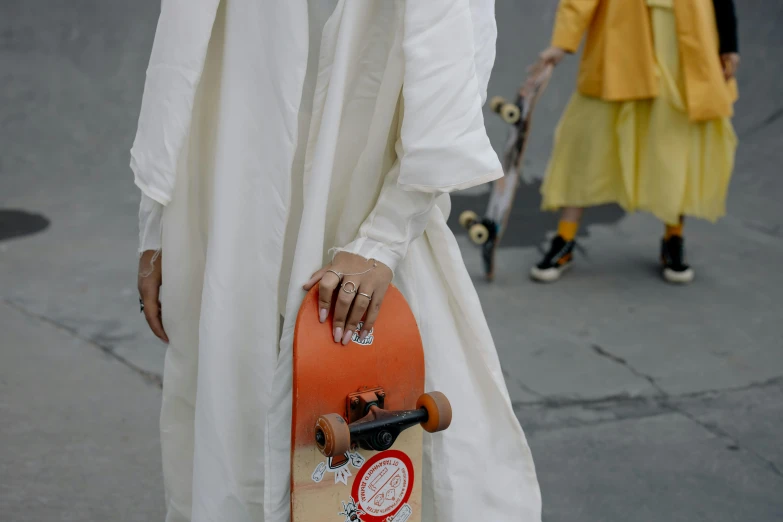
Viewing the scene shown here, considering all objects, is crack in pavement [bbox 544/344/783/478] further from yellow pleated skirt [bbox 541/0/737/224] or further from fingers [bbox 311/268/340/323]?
fingers [bbox 311/268/340/323]

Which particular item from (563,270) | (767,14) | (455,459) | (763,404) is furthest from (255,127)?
(767,14)

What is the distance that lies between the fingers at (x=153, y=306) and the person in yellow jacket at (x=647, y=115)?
2.64 meters

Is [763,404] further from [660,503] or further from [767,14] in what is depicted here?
[767,14]

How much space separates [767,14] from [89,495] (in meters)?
6.80

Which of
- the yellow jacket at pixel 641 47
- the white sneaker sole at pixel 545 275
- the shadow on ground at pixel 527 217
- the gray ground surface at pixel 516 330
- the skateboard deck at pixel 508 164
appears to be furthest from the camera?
the shadow on ground at pixel 527 217

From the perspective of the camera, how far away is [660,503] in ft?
8.05

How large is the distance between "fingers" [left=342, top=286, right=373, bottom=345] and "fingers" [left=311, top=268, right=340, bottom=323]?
36 millimetres

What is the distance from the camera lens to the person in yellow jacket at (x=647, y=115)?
384 cm

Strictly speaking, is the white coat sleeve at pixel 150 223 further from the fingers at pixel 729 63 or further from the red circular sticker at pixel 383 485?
the fingers at pixel 729 63

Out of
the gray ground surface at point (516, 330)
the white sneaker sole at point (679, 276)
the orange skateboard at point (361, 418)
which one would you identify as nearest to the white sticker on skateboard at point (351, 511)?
the orange skateboard at point (361, 418)

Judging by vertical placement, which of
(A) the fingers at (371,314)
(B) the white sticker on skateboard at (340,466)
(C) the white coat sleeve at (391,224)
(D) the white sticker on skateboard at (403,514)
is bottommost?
(D) the white sticker on skateboard at (403,514)

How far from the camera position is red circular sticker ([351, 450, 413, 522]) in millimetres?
1365

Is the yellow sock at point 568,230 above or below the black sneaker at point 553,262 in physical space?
above

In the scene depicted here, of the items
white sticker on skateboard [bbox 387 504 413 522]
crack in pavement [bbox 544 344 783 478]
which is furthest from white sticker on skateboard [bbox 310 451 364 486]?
crack in pavement [bbox 544 344 783 478]
